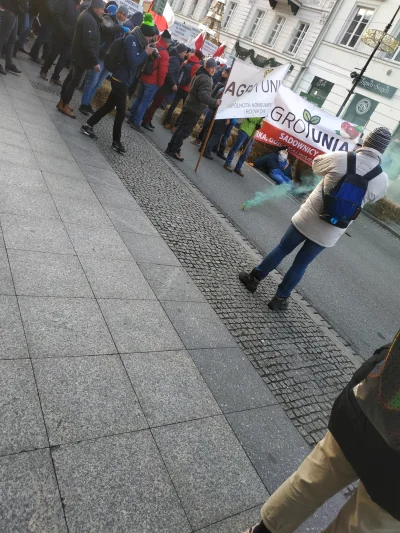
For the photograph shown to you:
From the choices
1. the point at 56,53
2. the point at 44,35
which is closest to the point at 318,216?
the point at 56,53

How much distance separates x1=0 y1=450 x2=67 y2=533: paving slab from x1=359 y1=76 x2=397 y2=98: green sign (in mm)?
23191

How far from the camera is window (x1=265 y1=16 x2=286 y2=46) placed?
27.6 meters

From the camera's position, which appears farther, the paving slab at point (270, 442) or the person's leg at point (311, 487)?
the paving slab at point (270, 442)

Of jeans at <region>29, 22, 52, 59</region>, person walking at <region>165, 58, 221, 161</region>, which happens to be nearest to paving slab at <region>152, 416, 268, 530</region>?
→ person walking at <region>165, 58, 221, 161</region>

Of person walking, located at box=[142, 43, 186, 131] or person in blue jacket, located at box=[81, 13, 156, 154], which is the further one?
person walking, located at box=[142, 43, 186, 131]

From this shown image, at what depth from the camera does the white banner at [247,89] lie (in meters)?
6.46

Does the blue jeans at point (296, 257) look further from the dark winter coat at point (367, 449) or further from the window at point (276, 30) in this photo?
the window at point (276, 30)

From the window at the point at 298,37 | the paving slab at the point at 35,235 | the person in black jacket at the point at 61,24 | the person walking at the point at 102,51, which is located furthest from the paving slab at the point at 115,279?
the window at the point at 298,37

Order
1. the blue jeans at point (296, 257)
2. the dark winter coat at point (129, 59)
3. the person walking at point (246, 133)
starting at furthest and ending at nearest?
the person walking at point (246, 133) → the dark winter coat at point (129, 59) → the blue jeans at point (296, 257)

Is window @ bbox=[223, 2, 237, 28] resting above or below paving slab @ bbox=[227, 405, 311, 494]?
above

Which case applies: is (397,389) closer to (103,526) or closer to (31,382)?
(103,526)

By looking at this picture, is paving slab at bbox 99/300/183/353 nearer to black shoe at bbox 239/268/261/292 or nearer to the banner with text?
black shoe at bbox 239/268/261/292

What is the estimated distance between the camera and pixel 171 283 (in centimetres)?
382

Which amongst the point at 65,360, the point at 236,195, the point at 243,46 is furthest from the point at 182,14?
the point at 65,360
